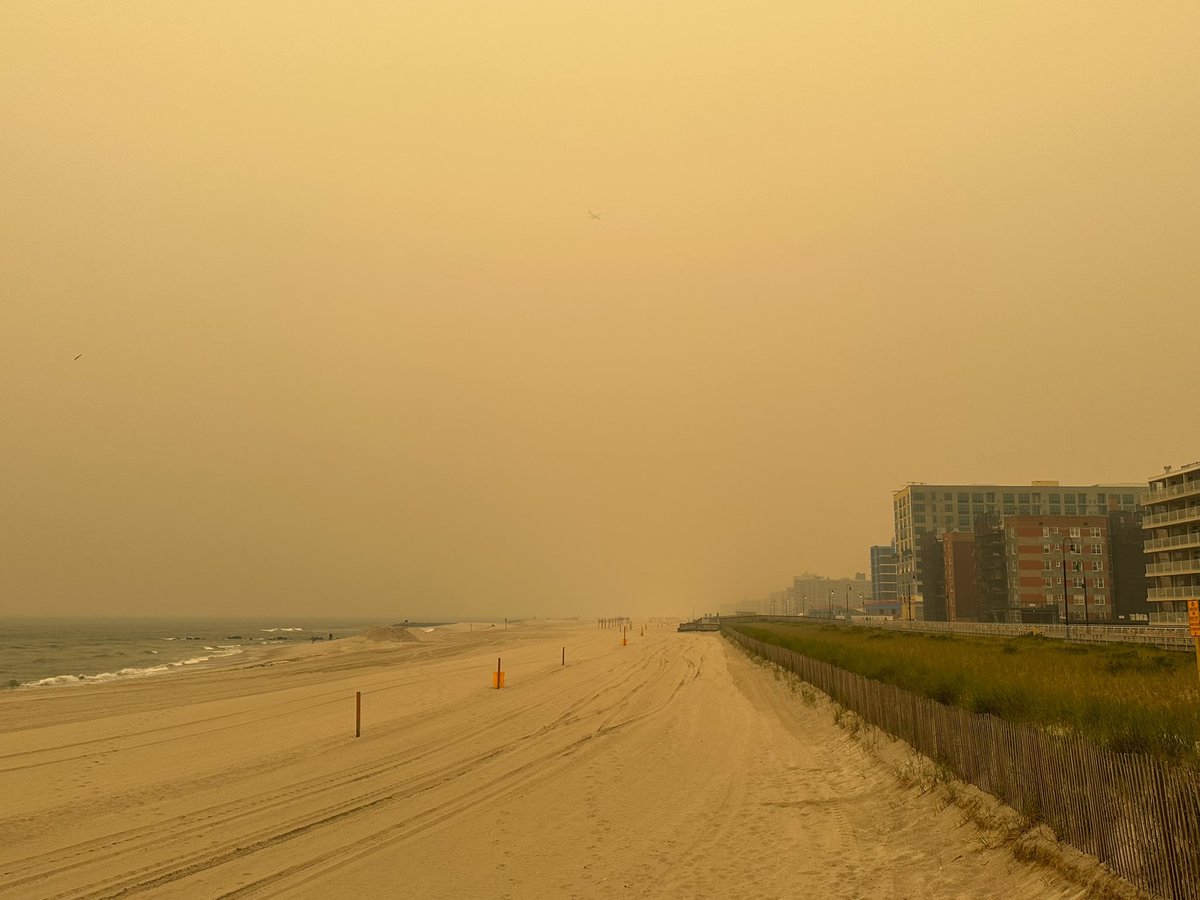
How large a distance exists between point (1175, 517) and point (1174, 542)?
8.09 feet

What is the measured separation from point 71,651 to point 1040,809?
107929 millimetres

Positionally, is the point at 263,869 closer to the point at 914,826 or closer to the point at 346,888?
the point at 346,888

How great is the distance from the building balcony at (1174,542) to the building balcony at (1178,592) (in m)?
3.79

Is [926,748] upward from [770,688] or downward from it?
upward

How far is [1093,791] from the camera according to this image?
32.6 ft

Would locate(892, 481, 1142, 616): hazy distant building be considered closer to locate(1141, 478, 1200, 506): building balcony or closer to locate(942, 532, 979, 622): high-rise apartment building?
locate(942, 532, 979, 622): high-rise apartment building

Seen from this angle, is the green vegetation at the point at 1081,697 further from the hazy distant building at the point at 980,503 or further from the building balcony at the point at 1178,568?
the hazy distant building at the point at 980,503

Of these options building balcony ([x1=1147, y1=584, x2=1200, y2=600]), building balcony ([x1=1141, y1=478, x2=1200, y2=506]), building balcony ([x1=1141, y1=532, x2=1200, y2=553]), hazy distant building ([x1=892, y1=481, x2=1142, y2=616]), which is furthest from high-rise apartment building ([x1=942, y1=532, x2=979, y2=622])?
building balcony ([x1=1147, y1=584, x2=1200, y2=600])

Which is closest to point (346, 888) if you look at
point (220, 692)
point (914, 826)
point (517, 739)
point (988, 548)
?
point (914, 826)

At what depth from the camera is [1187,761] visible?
1030cm

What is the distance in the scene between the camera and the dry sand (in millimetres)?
12047

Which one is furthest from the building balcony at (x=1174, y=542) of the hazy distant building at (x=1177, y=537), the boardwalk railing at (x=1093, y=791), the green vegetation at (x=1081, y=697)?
the boardwalk railing at (x=1093, y=791)

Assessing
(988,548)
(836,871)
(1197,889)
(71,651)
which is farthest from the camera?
(988,548)

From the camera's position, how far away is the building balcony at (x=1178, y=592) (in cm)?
7397
